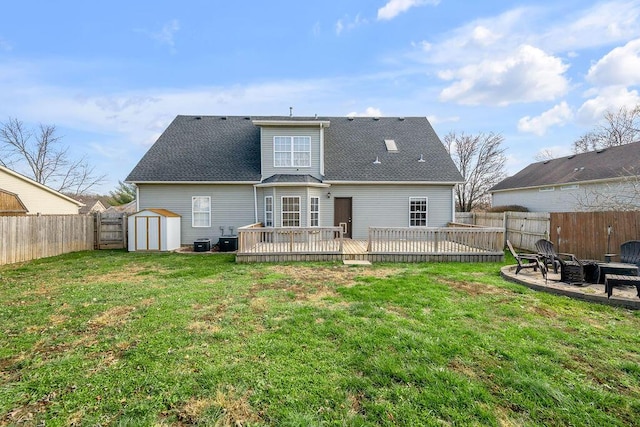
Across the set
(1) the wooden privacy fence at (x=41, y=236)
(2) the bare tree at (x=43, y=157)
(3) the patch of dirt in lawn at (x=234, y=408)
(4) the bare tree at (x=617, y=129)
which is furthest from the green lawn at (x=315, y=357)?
(2) the bare tree at (x=43, y=157)

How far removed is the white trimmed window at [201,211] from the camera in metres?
13.4

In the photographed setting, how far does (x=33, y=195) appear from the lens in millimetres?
17062

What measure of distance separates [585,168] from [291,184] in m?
19.1

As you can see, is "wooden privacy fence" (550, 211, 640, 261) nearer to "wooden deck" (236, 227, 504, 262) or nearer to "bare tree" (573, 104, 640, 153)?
"wooden deck" (236, 227, 504, 262)

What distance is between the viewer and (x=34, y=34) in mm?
12422

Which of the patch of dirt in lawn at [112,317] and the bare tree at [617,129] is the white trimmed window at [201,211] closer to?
the patch of dirt in lawn at [112,317]

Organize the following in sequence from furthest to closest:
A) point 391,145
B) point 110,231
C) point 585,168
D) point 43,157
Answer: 1. point 43,157
2. point 585,168
3. point 391,145
4. point 110,231

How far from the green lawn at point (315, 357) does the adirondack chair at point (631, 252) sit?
8.30 feet

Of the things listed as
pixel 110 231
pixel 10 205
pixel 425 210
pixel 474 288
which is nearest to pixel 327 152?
pixel 425 210

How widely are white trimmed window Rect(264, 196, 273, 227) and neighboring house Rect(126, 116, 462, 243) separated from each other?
5 cm

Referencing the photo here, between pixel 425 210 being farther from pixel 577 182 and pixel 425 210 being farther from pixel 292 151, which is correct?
pixel 577 182

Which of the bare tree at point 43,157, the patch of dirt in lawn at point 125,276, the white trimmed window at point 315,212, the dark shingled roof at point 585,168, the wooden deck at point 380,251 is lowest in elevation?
the patch of dirt in lawn at point 125,276

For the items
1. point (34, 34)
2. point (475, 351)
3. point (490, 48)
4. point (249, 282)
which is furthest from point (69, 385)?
point (34, 34)

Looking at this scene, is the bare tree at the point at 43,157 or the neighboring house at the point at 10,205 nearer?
the neighboring house at the point at 10,205
